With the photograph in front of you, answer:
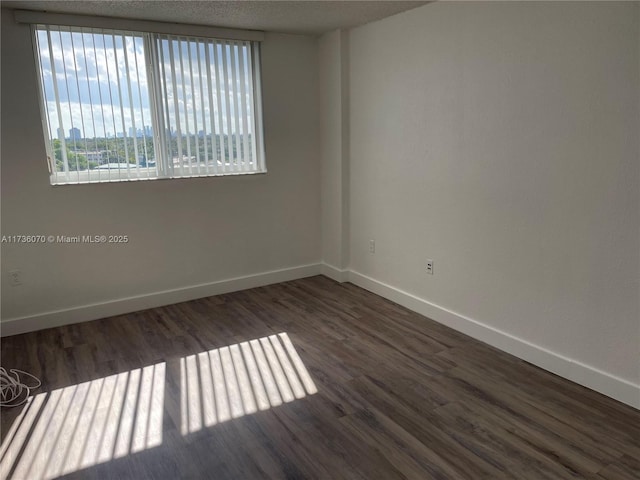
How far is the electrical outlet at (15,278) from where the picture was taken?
10.6 feet

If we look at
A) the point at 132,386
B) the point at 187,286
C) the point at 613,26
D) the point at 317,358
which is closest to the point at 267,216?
the point at 187,286

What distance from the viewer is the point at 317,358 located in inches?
114

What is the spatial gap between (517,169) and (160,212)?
104 inches

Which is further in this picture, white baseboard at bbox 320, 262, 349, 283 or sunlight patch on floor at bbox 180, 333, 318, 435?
white baseboard at bbox 320, 262, 349, 283

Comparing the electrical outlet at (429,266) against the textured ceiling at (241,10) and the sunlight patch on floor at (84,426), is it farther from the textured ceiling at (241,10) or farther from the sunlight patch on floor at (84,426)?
the sunlight patch on floor at (84,426)

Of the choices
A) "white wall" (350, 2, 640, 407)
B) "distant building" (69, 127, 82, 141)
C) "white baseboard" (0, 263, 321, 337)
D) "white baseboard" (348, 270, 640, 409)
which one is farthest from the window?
"white baseboard" (348, 270, 640, 409)

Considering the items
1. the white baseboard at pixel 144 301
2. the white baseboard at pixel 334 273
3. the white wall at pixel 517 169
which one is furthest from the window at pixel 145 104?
the white baseboard at pixel 334 273

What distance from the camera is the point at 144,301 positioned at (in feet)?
12.3

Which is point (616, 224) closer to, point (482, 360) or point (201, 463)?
point (482, 360)

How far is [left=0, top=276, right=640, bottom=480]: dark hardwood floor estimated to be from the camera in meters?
1.97

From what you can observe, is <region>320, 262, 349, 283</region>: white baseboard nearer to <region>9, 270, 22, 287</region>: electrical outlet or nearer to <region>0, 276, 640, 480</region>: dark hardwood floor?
<region>0, 276, 640, 480</region>: dark hardwood floor

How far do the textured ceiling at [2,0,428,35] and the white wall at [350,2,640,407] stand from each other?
0.27m

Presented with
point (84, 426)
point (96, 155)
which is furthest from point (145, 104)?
point (84, 426)

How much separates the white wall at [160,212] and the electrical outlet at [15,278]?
0.11 feet
